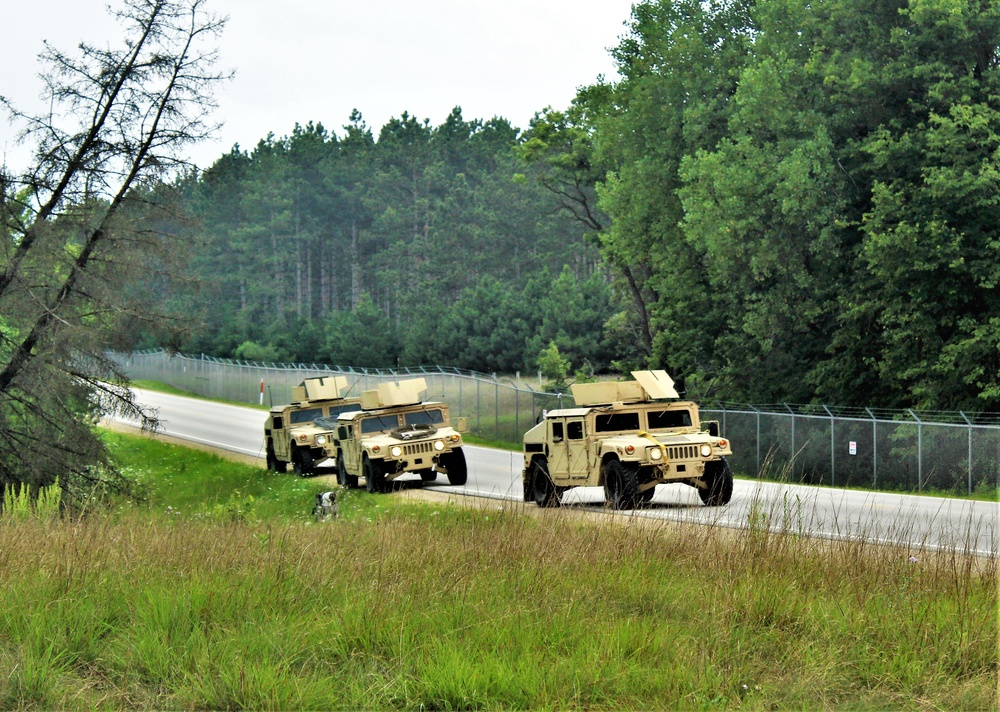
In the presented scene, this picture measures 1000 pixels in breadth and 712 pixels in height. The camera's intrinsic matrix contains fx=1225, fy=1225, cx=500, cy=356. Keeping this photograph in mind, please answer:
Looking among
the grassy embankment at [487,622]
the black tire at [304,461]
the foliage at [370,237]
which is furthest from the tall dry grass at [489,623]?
the foliage at [370,237]

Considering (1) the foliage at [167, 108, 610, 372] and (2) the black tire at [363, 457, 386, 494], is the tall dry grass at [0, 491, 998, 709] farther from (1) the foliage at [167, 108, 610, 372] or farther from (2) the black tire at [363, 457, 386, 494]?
(1) the foliage at [167, 108, 610, 372]

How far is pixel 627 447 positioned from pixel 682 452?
0.92m

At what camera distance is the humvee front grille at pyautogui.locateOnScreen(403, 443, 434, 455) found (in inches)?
1051

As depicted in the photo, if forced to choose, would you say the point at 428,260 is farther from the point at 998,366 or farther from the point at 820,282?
the point at 998,366

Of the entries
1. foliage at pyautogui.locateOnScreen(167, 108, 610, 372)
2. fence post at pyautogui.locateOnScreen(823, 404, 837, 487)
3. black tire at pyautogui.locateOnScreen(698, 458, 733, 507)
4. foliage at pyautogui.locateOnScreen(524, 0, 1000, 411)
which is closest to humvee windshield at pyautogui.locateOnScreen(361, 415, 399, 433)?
black tire at pyautogui.locateOnScreen(698, 458, 733, 507)

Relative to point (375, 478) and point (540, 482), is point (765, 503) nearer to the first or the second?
point (540, 482)

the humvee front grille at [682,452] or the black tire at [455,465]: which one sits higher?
the humvee front grille at [682,452]

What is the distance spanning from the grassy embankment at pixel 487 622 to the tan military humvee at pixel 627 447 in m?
8.96

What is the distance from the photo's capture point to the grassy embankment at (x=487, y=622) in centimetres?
677

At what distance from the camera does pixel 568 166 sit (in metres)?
57.0

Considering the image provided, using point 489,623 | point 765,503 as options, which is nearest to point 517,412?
point 765,503

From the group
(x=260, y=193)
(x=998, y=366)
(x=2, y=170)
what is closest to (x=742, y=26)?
(x=998, y=366)

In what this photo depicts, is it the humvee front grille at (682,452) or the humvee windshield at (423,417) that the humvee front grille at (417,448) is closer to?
the humvee windshield at (423,417)

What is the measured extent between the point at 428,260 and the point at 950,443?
7831 centimetres
